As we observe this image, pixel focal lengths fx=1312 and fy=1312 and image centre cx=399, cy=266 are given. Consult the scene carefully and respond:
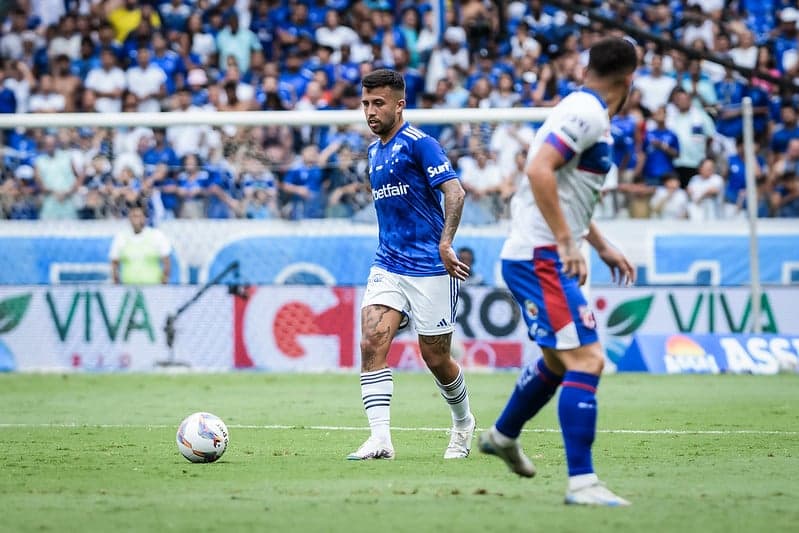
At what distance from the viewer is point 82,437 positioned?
10539 millimetres

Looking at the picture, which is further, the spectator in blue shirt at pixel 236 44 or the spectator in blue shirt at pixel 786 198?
the spectator in blue shirt at pixel 236 44

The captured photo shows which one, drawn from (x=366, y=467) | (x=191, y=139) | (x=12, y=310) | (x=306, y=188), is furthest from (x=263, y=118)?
(x=366, y=467)

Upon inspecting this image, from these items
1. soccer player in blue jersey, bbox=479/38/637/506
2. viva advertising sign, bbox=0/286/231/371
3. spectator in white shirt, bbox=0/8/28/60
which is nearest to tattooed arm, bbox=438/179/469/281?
soccer player in blue jersey, bbox=479/38/637/506

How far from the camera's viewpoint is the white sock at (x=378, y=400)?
8.96m

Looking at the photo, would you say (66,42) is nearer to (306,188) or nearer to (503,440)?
(306,188)

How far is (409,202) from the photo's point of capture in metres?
9.21

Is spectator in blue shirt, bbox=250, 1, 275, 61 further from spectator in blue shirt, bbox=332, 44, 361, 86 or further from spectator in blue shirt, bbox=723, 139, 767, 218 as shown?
spectator in blue shirt, bbox=723, 139, 767, 218

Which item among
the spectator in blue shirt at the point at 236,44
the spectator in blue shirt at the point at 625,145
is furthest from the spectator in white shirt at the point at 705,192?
the spectator in blue shirt at the point at 236,44

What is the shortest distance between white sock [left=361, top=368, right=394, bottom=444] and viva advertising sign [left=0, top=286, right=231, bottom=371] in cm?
970

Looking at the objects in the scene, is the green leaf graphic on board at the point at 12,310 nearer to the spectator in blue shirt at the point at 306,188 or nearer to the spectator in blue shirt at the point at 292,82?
the spectator in blue shirt at the point at 306,188

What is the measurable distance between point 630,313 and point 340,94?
6.63 metres

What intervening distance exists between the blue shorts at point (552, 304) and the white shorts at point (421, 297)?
230 cm

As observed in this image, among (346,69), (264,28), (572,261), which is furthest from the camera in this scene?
(264,28)

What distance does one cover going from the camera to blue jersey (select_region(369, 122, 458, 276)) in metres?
9.17
